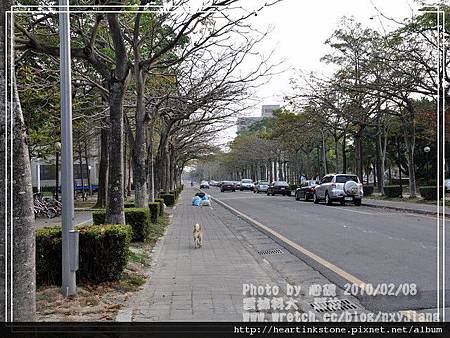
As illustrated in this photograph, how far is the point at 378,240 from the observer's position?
12.1 m

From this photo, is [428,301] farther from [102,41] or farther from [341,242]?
[102,41]

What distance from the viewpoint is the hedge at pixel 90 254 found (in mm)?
6961

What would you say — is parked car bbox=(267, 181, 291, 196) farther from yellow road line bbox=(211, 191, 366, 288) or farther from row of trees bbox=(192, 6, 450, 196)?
yellow road line bbox=(211, 191, 366, 288)

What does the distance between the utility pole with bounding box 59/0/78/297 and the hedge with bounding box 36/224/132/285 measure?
2.38ft

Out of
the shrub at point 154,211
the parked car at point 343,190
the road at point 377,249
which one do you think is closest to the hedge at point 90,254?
the road at point 377,249

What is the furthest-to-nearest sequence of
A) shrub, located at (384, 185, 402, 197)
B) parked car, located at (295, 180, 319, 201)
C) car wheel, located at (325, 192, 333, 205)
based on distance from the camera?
1. parked car, located at (295, 180, 319, 201)
2. shrub, located at (384, 185, 402, 197)
3. car wheel, located at (325, 192, 333, 205)

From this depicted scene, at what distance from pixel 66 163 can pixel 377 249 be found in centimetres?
687

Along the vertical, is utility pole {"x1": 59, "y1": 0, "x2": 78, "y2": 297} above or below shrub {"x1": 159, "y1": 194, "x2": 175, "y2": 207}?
above

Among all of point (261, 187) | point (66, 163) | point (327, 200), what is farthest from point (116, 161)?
point (261, 187)

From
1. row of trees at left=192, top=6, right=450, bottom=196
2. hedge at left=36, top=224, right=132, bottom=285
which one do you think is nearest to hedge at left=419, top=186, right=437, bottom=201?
row of trees at left=192, top=6, right=450, bottom=196

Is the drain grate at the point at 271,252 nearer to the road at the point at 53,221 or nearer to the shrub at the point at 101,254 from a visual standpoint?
the shrub at the point at 101,254

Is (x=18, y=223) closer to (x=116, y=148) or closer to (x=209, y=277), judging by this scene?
(x=209, y=277)

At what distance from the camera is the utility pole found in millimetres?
6180

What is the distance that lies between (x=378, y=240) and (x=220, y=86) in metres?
8.44
